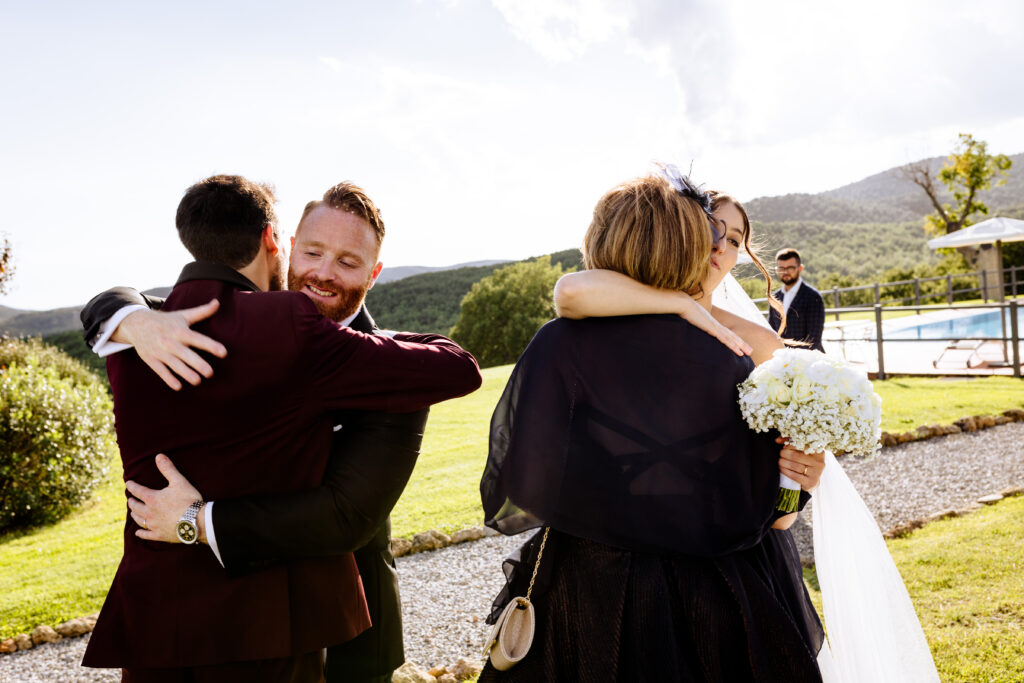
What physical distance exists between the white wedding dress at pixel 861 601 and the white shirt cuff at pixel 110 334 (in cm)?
243

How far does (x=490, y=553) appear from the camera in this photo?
631 centimetres

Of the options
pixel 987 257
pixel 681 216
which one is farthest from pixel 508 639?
pixel 987 257

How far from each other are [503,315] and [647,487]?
32.4 meters

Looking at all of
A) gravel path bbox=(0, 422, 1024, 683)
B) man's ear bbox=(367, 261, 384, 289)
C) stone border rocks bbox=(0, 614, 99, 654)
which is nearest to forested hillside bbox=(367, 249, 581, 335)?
gravel path bbox=(0, 422, 1024, 683)

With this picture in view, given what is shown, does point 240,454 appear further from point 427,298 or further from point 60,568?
point 427,298

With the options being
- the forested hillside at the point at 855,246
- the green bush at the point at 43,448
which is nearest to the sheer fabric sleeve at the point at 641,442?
the green bush at the point at 43,448

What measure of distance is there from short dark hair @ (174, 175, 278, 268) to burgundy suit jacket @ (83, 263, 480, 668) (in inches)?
4.5

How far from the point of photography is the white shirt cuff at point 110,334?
177 cm

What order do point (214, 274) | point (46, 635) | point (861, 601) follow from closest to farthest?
point (214, 274)
point (861, 601)
point (46, 635)

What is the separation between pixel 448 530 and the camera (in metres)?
6.93

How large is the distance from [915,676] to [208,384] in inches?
109

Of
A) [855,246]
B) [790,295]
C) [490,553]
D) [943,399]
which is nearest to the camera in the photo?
[490,553]

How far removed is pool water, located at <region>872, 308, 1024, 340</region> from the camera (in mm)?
20984

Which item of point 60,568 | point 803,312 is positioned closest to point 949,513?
point 803,312
